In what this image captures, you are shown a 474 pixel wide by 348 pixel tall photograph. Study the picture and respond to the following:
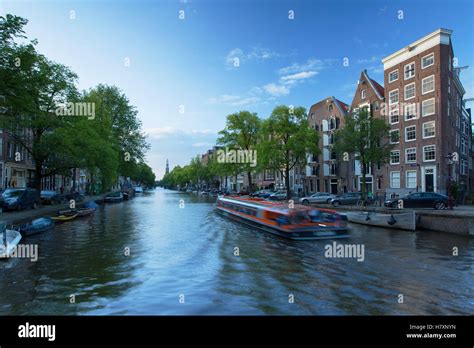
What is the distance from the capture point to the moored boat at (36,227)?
1974 cm

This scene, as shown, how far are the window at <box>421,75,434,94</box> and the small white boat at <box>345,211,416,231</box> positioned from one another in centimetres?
2507

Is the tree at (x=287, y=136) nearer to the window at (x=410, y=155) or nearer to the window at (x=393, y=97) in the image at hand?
the window at (x=393, y=97)

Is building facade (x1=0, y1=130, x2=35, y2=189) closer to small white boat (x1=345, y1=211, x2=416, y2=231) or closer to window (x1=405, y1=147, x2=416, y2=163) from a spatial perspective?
small white boat (x1=345, y1=211, x2=416, y2=231)

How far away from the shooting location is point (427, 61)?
143ft

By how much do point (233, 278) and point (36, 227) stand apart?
609 inches

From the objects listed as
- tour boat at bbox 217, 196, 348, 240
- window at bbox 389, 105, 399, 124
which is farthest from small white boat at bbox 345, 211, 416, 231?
window at bbox 389, 105, 399, 124

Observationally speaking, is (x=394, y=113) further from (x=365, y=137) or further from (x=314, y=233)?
(x=314, y=233)

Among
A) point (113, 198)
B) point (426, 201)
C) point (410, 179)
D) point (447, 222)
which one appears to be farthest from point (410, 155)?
point (113, 198)

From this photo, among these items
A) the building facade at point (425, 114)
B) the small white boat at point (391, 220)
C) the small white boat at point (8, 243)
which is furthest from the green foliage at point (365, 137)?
the small white boat at point (8, 243)

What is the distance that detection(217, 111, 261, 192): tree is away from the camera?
224 feet

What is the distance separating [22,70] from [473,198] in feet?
147

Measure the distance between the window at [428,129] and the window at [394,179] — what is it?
260 inches

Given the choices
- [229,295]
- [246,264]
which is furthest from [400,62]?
[229,295]
